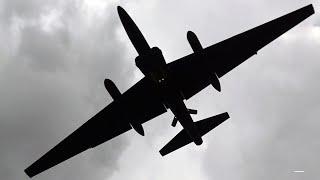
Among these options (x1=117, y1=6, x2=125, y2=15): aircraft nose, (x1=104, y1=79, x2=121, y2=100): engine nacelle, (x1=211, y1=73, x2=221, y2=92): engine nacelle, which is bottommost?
(x1=211, y1=73, x2=221, y2=92): engine nacelle

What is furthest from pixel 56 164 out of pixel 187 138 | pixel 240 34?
pixel 240 34

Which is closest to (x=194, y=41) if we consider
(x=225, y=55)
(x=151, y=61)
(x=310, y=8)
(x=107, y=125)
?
(x=151, y=61)

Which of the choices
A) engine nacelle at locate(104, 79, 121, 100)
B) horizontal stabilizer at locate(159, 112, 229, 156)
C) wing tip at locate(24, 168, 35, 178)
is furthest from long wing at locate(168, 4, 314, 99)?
wing tip at locate(24, 168, 35, 178)

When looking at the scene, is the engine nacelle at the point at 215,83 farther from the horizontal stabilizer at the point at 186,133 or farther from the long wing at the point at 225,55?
the horizontal stabilizer at the point at 186,133

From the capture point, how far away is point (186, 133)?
4178cm

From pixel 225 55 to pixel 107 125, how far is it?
1439 cm

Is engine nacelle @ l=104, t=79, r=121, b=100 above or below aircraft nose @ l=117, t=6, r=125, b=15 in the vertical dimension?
below

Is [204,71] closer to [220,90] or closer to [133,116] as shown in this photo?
[220,90]

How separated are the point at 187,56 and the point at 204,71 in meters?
2.29

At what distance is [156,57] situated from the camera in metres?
36.3

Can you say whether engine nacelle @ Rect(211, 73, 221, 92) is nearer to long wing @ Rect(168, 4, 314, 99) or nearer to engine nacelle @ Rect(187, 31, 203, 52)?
long wing @ Rect(168, 4, 314, 99)

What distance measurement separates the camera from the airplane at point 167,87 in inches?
1437

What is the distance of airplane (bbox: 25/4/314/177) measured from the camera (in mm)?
36500

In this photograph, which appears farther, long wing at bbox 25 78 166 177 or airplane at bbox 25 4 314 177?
long wing at bbox 25 78 166 177
